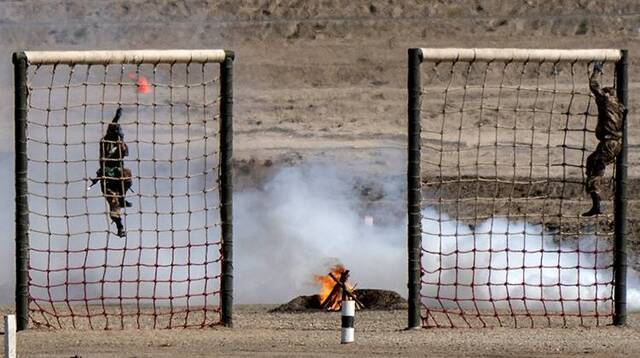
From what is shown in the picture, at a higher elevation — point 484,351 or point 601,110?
point 601,110

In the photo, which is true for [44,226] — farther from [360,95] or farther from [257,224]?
[360,95]

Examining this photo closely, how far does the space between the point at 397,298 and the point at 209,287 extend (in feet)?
7.97

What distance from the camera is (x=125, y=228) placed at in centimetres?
2272

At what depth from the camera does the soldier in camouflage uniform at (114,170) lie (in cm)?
1973

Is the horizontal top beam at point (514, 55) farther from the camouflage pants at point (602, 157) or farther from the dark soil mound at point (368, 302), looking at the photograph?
the dark soil mound at point (368, 302)

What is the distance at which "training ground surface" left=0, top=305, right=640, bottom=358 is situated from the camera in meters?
17.3

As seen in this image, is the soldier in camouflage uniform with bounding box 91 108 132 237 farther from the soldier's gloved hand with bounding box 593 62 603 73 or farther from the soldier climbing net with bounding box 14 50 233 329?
the soldier's gloved hand with bounding box 593 62 603 73

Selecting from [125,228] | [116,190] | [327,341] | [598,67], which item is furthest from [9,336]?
[125,228]

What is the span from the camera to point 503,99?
37.1 metres

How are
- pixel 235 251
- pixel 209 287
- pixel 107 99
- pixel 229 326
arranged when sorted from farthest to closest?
1. pixel 107 99
2. pixel 235 251
3. pixel 209 287
4. pixel 229 326

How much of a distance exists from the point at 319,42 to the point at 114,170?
64.9 ft

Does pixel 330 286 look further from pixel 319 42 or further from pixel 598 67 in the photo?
pixel 319 42

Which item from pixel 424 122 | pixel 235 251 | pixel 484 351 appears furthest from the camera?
pixel 424 122

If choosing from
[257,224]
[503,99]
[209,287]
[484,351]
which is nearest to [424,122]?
[503,99]
